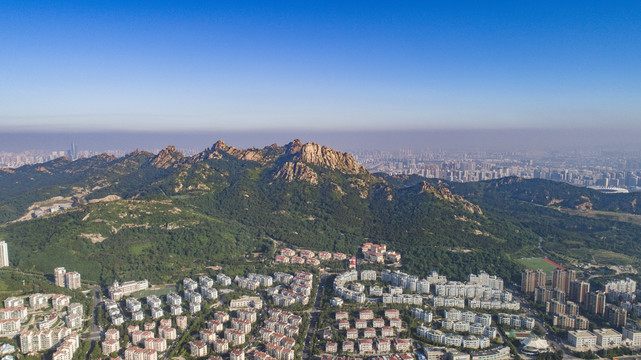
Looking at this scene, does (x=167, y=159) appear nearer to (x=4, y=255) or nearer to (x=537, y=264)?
(x=4, y=255)

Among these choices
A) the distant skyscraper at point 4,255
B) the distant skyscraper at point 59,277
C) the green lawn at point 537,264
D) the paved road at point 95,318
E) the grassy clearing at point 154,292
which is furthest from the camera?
the green lawn at point 537,264

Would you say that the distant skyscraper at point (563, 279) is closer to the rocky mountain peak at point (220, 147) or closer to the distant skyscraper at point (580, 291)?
the distant skyscraper at point (580, 291)

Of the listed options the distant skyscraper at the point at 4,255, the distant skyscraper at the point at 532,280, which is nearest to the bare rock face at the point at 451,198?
the distant skyscraper at the point at 532,280

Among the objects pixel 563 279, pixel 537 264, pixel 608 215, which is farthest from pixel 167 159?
pixel 608 215

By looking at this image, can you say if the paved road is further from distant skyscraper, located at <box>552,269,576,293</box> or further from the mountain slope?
distant skyscraper, located at <box>552,269,576,293</box>

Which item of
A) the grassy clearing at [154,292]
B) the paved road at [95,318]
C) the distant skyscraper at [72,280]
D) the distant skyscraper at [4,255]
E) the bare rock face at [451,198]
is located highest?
the bare rock face at [451,198]

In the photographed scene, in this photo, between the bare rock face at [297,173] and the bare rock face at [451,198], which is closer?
the bare rock face at [451,198]

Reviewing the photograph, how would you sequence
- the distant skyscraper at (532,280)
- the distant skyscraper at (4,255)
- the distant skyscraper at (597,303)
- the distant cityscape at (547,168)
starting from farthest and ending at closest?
the distant cityscape at (547,168), the distant skyscraper at (4,255), the distant skyscraper at (532,280), the distant skyscraper at (597,303)

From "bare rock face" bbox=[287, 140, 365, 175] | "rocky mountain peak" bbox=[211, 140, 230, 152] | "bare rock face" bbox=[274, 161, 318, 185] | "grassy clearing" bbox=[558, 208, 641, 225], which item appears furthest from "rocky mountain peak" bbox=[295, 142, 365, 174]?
"grassy clearing" bbox=[558, 208, 641, 225]
